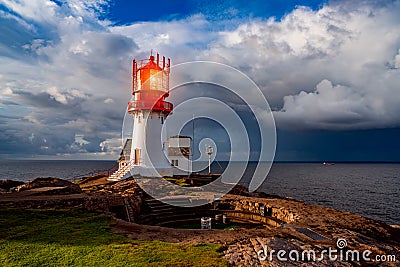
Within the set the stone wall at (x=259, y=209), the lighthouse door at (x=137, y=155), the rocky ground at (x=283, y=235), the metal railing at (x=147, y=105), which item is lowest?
the stone wall at (x=259, y=209)

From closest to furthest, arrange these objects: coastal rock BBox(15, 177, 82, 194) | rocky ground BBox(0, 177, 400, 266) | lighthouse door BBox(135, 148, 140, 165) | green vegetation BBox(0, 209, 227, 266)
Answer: green vegetation BBox(0, 209, 227, 266), rocky ground BBox(0, 177, 400, 266), coastal rock BBox(15, 177, 82, 194), lighthouse door BBox(135, 148, 140, 165)

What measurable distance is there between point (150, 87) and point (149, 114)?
3502 millimetres

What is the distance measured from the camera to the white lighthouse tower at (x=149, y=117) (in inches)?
1372

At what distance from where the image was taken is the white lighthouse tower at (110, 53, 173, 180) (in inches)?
1372

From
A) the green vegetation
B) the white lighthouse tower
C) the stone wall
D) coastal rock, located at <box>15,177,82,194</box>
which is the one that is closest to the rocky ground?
the stone wall

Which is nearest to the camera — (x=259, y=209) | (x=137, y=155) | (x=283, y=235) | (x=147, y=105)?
(x=283, y=235)

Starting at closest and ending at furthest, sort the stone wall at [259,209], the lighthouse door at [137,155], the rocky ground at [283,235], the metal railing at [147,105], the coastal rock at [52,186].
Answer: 1. the rocky ground at [283,235]
2. the stone wall at [259,209]
3. the coastal rock at [52,186]
4. the metal railing at [147,105]
5. the lighthouse door at [137,155]

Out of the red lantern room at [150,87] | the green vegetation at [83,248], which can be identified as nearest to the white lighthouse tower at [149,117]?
the red lantern room at [150,87]

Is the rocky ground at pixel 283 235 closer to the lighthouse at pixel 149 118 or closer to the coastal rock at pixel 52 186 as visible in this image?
the coastal rock at pixel 52 186

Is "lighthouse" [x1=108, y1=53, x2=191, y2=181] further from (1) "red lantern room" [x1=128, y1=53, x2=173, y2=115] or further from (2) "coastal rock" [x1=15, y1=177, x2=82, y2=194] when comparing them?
(2) "coastal rock" [x1=15, y1=177, x2=82, y2=194]

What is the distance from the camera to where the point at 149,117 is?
3559 centimetres

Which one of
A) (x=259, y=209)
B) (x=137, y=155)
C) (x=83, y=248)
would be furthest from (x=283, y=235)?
(x=137, y=155)

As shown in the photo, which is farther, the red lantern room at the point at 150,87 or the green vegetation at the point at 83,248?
→ the red lantern room at the point at 150,87

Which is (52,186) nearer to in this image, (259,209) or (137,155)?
(137,155)
